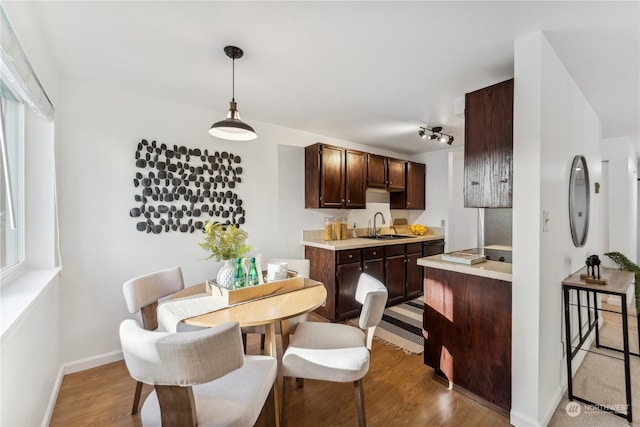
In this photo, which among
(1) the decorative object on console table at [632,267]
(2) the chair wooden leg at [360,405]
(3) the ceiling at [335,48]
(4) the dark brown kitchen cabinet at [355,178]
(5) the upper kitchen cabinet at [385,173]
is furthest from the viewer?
(5) the upper kitchen cabinet at [385,173]

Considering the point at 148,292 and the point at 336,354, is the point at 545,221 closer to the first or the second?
the point at 336,354

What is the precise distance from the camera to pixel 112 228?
243cm

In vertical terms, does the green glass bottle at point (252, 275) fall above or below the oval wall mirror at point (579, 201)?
below

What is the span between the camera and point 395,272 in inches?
151

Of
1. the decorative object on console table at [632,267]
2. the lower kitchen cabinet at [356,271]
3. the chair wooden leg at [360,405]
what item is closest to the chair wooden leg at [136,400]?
the chair wooden leg at [360,405]

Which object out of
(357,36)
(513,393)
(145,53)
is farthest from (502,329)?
(145,53)

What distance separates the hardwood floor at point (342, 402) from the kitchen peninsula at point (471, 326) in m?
0.14

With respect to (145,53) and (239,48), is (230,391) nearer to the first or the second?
(239,48)

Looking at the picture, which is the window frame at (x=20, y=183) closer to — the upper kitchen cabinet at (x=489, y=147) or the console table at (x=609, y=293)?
the upper kitchen cabinet at (x=489, y=147)

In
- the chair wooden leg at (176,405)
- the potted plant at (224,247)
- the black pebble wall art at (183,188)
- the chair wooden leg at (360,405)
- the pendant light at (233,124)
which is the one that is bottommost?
the chair wooden leg at (360,405)

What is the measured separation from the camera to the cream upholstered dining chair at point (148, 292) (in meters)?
1.88

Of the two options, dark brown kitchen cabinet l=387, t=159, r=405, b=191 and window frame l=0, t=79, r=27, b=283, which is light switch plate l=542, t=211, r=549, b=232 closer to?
dark brown kitchen cabinet l=387, t=159, r=405, b=191

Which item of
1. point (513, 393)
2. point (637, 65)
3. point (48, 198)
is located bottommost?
point (513, 393)

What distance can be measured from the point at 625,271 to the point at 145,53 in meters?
4.05
